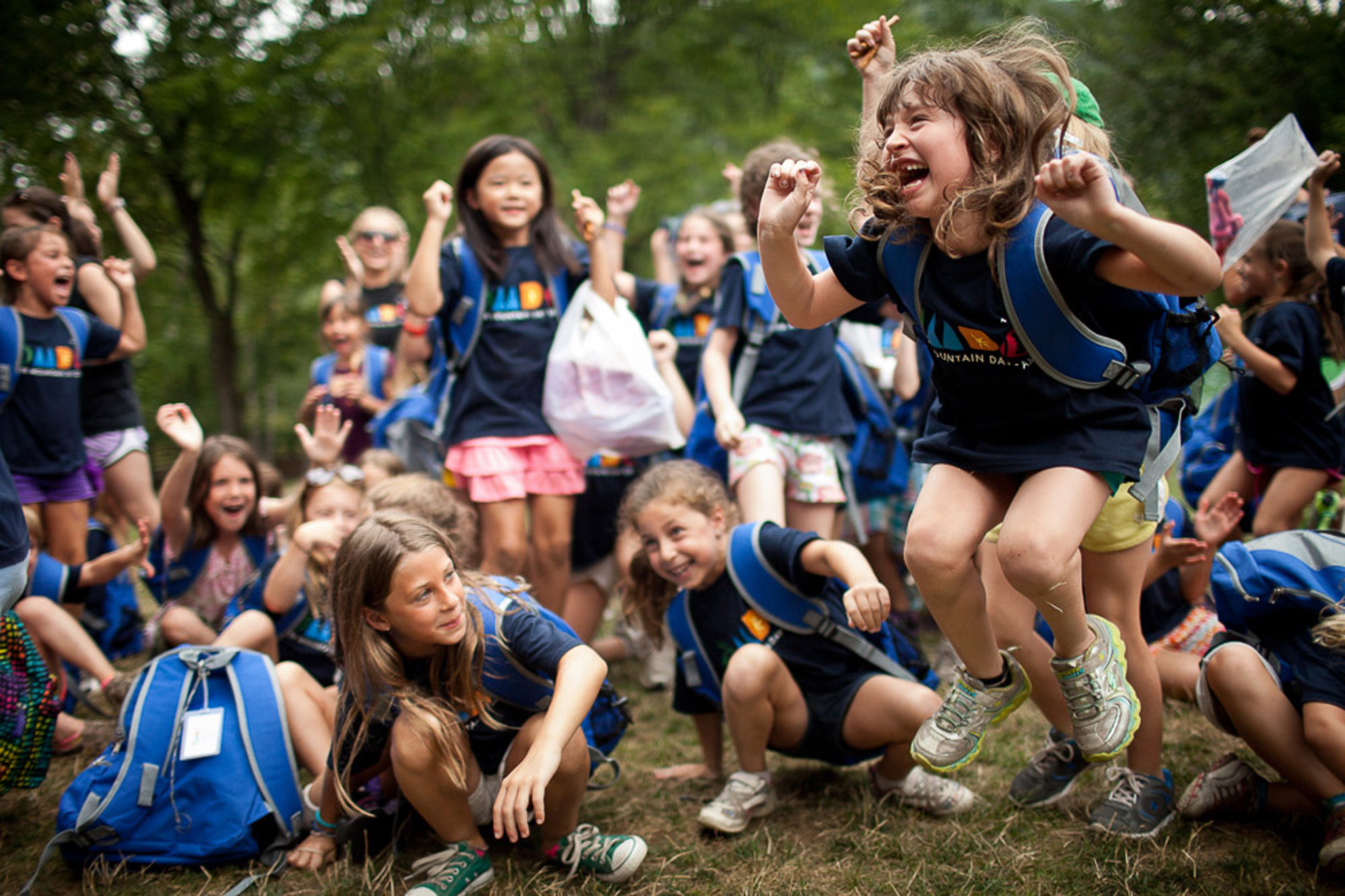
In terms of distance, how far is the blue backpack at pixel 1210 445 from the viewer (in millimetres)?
5258

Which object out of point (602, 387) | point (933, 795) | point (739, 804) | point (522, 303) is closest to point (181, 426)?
point (522, 303)

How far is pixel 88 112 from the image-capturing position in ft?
28.2

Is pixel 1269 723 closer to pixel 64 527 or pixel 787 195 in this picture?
pixel 787 195

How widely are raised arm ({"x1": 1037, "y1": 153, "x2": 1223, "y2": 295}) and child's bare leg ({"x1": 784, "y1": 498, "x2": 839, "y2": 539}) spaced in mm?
2193

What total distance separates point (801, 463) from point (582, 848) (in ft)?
5.91

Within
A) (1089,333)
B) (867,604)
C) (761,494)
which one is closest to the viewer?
(1089,333)

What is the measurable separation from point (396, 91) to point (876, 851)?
32.8 feet

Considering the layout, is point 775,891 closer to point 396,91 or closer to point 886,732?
point 886,732

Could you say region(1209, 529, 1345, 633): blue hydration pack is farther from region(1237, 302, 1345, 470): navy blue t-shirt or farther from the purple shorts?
the purple shorts

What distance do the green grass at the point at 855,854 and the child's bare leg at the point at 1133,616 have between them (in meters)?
0.26

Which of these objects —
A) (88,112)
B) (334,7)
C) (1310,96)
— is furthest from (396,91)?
(1310,96)

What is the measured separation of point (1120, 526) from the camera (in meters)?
2.73

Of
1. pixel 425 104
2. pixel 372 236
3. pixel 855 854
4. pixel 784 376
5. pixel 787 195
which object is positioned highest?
pixel 425 104

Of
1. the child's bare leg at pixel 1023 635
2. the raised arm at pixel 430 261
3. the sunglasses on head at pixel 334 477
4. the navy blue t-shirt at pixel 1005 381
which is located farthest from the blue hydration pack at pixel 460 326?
the child's bare leg at pixel 1023 635
